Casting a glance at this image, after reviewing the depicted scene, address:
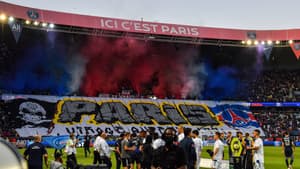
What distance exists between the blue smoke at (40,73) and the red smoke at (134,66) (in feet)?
10.2

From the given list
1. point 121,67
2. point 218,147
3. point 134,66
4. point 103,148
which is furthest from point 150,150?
point 134,66

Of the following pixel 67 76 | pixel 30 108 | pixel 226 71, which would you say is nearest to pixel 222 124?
pixel 226 71

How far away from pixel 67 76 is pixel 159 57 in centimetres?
1263

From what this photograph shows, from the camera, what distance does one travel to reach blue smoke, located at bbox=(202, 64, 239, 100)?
5975cm

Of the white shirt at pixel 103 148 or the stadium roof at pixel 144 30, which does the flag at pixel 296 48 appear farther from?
the white shirt at pixel 103 148

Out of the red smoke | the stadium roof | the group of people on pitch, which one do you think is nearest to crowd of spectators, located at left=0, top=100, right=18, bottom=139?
the stadium roof

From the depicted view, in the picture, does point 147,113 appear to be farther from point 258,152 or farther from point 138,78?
point 258,152

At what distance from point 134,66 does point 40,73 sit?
12.8 meters

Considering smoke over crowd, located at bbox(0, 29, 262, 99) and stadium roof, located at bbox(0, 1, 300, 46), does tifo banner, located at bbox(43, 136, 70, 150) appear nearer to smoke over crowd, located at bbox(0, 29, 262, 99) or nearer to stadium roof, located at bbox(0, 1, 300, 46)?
stadium roof, located at bbox(0, 1, 300, 46)

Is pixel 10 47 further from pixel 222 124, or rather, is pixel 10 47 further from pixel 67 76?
pixel 222 124

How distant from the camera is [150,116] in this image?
53250 mm

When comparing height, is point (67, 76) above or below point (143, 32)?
below

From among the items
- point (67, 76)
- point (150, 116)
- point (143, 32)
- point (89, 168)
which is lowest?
point (89, 168)

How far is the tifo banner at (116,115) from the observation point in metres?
46.5
